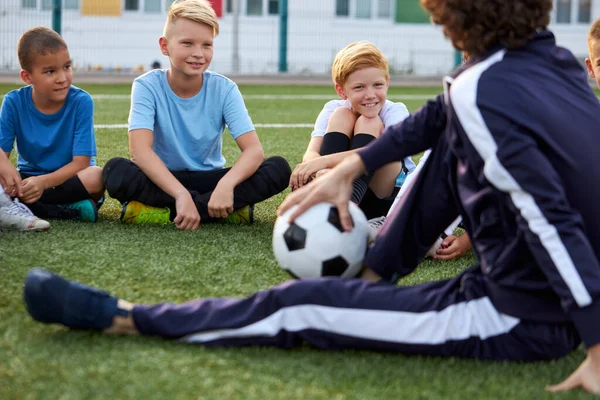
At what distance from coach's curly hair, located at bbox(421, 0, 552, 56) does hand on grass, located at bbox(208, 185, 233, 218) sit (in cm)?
188

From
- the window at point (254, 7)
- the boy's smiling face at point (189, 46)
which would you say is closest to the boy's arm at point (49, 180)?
the boy's smiling face at point (189, 46)

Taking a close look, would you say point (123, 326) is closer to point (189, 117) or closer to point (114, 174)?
point (114, 174)

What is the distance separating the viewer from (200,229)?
3.76 metres

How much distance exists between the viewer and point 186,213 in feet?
12.1

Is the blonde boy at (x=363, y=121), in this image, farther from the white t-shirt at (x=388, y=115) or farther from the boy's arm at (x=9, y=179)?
the boy's arm at (x=9, y=179)

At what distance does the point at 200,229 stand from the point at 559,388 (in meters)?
2.13

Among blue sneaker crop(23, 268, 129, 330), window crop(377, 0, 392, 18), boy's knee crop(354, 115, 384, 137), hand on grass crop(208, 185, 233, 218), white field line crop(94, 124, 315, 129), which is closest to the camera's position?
blue sneaker crop(23, 268, 129, 330)

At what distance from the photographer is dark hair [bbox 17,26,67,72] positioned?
12.7ft

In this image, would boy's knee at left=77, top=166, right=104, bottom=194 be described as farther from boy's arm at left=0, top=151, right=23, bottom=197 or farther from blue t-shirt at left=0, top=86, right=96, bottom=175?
boy's arm at left=0, top=151, right=23, bottom=197

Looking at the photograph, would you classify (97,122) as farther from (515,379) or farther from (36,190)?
(515,379)

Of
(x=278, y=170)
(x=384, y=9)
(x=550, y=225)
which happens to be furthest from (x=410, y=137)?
(x=384, y=9)

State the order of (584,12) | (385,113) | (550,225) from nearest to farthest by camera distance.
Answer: (550,225) < (385,113) < (584,12)

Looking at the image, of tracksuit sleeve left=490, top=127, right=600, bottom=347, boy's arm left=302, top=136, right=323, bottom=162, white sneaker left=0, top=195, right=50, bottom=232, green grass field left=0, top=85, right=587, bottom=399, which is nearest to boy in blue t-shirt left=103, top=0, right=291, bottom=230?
boy's arm left=302, top=136, right=323, bottom=162

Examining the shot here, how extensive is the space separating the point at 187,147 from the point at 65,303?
196 cm
